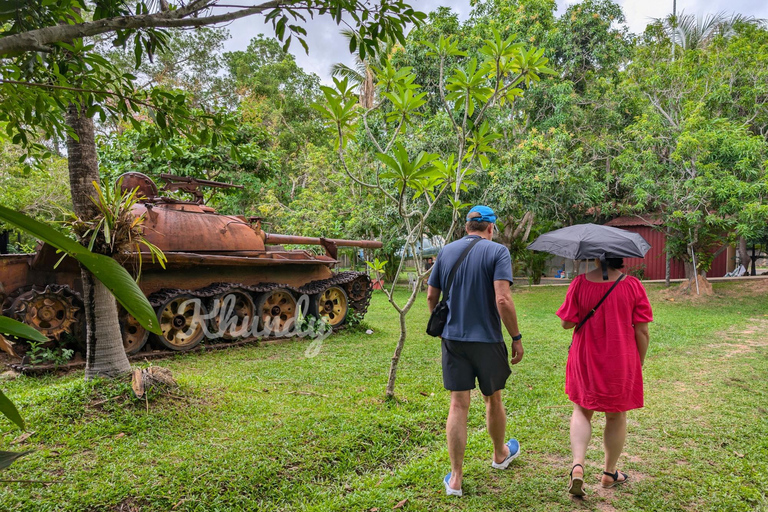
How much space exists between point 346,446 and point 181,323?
446 centimetres

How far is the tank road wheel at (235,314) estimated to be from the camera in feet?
24.8

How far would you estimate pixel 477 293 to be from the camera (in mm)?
3195

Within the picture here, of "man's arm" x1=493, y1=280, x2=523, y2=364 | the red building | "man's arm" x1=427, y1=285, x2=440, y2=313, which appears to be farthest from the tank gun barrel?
the red building

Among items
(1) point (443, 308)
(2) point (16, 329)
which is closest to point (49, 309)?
(1) point (443, 308)

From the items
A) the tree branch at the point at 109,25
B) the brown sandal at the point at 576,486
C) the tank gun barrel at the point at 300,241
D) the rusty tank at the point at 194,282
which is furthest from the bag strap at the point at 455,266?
the tank gun barrel at the point at 300,241

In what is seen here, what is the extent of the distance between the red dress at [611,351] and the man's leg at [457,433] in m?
0.77

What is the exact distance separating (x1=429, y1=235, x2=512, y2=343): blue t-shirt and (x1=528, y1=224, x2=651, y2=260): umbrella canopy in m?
0.44

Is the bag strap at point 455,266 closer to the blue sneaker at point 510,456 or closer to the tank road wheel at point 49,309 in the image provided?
the blue sneaker at point 510,456

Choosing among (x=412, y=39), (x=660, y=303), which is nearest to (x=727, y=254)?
(x=660, y=303)

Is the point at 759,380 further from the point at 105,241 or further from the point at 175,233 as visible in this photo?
the point at 175,233

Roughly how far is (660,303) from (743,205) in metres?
3.46

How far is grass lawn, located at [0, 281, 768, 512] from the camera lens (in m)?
3.01

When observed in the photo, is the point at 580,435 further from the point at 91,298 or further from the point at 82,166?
the point at 82,166

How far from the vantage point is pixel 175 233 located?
24.0 ft
